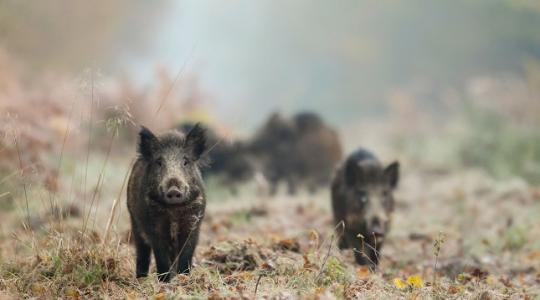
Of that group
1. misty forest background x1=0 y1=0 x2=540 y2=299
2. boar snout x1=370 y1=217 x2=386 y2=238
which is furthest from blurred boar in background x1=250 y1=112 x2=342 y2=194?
boar snout x1=370 y1=217 x2=386 y2=238

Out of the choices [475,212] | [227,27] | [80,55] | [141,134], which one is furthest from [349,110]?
[141,134]

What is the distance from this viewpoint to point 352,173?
25.4 feet

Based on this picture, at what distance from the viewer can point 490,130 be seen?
16.5 m

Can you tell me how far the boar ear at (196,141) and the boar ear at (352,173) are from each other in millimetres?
2600

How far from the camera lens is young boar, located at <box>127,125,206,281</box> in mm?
5094

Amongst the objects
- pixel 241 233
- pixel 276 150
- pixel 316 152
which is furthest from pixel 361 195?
pixel 276 150

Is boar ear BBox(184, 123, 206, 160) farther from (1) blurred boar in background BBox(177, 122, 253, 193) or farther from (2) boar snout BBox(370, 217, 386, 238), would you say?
(1) blurred boar in background BBox(177, 122, 253, 193)

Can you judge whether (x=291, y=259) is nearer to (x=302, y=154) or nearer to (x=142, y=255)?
(x=142, y=255)

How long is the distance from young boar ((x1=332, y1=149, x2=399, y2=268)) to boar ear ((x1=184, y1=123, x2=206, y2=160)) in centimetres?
235

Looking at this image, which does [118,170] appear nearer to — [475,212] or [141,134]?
[475,212]

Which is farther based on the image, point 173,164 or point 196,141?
point 196,141

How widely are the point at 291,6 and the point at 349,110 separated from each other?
8295 millimetres

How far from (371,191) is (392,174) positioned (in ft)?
1.61

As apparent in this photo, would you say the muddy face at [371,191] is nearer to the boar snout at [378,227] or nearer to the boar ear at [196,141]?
the boar snout at [378,227]
